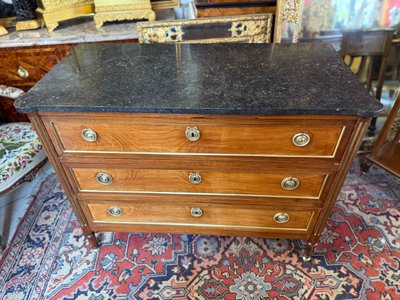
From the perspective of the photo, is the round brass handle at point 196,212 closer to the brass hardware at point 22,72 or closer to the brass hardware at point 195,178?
the brass hardware at point 195,178

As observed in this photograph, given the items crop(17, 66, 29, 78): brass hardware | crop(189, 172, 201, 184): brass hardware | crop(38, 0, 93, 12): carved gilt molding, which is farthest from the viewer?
crop(17, 66, 29, 78): brass hardware

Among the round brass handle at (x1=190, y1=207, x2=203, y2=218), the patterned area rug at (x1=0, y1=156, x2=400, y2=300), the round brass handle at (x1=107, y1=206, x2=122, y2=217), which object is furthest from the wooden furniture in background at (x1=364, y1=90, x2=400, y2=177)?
the round brass handle at (x1=107, y1=206, x2=122, y2=217)

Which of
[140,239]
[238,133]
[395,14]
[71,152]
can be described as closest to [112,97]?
[71,152]

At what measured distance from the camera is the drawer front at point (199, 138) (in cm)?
91

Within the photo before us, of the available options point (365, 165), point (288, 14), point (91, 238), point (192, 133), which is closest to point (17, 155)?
point (91, 238)

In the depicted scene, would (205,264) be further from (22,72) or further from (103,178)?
(22,72)

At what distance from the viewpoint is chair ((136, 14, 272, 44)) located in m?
1.34

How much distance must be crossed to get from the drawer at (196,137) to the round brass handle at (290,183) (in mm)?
118

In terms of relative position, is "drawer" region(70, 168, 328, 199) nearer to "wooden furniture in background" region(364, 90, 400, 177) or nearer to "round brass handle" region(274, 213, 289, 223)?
"round brass handle" region(274, 213, 289, 223)

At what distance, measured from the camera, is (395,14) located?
1.57 meters

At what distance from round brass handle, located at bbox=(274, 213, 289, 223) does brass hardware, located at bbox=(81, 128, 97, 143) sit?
802mm

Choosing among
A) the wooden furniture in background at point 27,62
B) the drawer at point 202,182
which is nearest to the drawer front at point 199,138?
the drawer at point 202,182

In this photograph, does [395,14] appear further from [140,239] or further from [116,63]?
[140,239]

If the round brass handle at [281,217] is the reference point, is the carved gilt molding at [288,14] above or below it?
above
